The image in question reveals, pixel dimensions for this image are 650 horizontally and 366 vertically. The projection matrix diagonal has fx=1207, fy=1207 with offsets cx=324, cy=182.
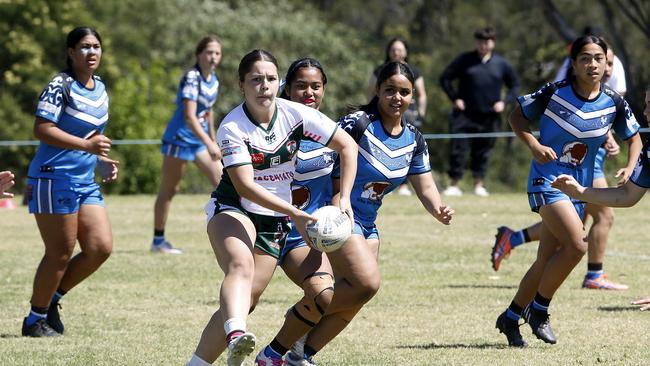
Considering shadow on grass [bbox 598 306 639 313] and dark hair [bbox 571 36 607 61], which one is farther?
shadow on grass [bbox 598 306 639 313]

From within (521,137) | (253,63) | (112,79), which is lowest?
(112,79)

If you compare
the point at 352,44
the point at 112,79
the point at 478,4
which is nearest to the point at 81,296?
the point at 112,79

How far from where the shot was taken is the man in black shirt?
58.3 feet

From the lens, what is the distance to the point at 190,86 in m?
12.0

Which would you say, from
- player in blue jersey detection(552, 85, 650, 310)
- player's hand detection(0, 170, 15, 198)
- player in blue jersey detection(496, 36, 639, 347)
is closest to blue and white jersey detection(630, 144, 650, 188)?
player in blue jersey detection(552, 85, 650, 310)

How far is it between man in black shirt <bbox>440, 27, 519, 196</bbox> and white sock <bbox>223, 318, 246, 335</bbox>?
491 inches

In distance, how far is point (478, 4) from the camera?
127 feet

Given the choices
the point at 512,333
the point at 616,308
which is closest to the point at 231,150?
the point at 512,333

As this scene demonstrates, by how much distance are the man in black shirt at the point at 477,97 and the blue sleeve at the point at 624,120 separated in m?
9.78

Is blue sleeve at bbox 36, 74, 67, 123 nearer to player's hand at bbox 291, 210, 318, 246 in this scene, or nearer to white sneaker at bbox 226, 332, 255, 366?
player's hand at bbox 291, 210, 318, 246

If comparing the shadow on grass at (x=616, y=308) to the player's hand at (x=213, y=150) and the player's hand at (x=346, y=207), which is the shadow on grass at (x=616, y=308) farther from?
the player's hand at (x=213, y=150)

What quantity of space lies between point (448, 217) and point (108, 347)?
2.25 m

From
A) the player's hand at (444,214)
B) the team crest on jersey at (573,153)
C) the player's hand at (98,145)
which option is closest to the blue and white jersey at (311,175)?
the player's hand at (444,214)

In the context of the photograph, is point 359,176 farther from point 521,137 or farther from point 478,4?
point 478,4
